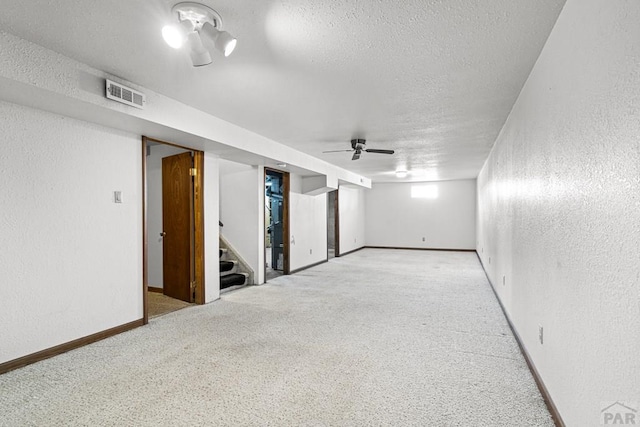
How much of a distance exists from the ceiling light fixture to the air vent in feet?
3.47

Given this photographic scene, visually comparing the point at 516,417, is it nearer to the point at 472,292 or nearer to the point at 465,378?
the point at 465,378

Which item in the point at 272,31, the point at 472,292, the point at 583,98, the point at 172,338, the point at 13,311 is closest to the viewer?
the point at 583,98

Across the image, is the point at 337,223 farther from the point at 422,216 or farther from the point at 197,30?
the point at 197,30

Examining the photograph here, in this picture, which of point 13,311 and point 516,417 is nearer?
point 516,417

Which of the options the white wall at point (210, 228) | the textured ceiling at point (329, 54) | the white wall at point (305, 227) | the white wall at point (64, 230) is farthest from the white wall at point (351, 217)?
the white wall at point (64, 230)

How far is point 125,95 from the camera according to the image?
2.72m

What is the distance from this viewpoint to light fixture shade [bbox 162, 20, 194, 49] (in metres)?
1.84

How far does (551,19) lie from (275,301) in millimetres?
3942

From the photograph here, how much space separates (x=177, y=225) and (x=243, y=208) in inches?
54.1

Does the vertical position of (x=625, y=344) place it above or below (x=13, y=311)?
above

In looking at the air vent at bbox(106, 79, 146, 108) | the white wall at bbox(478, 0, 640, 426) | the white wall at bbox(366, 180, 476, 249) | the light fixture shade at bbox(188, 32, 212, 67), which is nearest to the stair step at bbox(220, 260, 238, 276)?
the air vent at bbox(106, 79, 146, 108)

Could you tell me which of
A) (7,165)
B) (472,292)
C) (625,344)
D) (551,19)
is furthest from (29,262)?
(472,292)

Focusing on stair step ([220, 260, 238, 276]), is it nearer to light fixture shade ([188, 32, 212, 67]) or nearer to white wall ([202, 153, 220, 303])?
white wall ([202, 153, 220, 303])

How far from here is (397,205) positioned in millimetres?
10969
